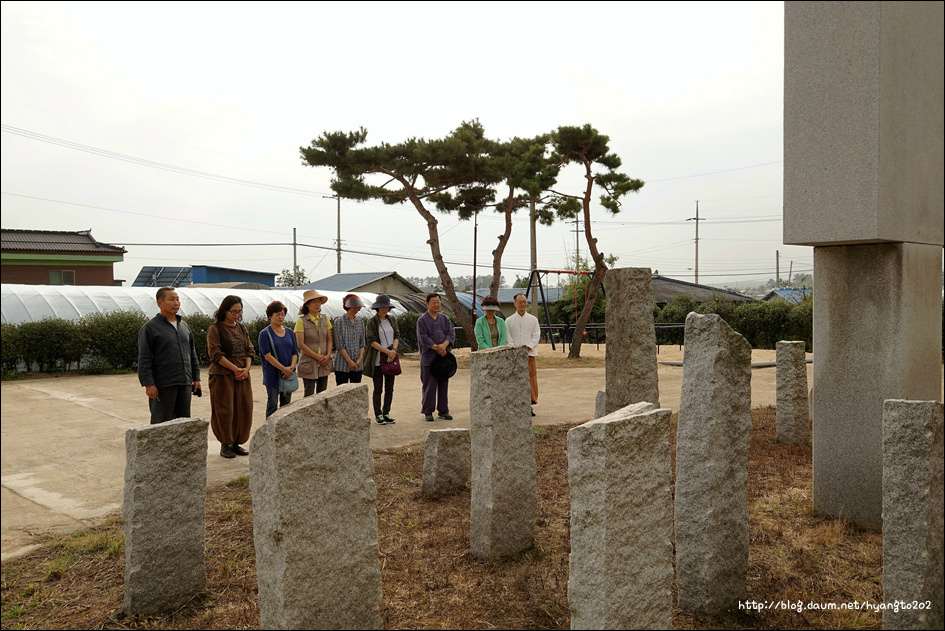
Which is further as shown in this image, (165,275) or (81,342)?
(165,275)

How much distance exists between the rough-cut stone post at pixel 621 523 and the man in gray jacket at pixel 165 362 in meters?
3.91

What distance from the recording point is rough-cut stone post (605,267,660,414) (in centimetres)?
555

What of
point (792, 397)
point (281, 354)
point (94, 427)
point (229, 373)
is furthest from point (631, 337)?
point (94, 427)

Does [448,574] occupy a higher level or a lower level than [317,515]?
lower

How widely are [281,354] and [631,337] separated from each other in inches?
139

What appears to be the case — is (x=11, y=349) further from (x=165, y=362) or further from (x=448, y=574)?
(x=448, y=574)

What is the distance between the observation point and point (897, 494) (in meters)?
2.97

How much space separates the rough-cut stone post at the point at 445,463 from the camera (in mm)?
5387

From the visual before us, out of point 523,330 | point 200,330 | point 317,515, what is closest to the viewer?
point 317,515

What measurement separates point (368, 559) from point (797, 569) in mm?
2554

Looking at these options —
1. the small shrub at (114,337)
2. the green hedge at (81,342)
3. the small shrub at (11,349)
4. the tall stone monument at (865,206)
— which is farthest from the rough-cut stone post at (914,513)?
the small shrub at (114,337)

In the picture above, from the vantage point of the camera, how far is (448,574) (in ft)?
12.6

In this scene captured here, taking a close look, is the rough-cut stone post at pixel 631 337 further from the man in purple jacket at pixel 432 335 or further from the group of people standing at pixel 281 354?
the man in purple jacket at pixel 432 335

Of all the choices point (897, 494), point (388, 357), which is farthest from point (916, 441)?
point (388, 357)
